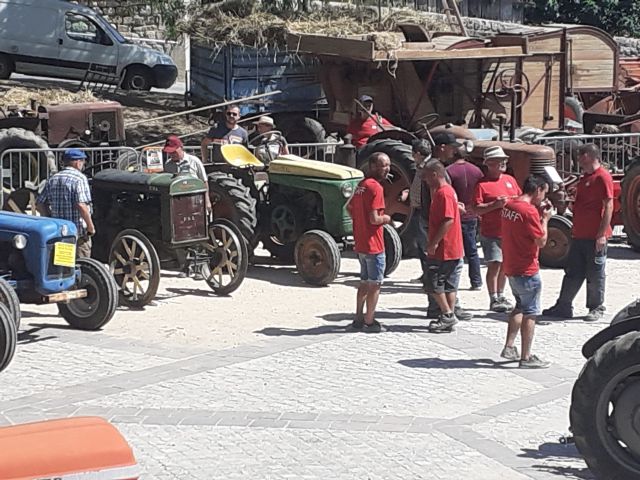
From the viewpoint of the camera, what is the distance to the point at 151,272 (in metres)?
12.0

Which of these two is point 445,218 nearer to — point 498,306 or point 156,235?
point 498,306

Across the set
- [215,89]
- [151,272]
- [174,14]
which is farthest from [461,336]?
[174,14]

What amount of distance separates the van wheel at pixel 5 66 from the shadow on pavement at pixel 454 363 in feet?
60.1

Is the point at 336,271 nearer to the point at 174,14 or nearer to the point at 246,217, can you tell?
the point at 246,217

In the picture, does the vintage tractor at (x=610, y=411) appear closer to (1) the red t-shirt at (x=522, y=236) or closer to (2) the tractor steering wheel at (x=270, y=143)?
(1) the red t-shirt at (x=522, y=236)

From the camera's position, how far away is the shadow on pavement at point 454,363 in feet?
32.9

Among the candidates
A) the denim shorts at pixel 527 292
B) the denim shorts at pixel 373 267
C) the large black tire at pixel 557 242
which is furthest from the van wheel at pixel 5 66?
the denim shorts at pixel 527 292

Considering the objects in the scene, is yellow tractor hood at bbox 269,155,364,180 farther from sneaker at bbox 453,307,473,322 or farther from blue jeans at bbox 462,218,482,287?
sneaker at bbox 453,307,473,322

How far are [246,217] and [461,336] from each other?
3.23 meters

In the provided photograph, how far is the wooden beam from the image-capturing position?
17266mm

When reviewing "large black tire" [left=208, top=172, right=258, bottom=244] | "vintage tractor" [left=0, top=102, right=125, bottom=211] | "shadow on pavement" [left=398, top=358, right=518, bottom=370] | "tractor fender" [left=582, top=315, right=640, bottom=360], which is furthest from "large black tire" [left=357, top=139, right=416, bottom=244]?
"tractor fender" [left=582, top=315, right=640, bottom=360]

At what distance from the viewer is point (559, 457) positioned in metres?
7.85

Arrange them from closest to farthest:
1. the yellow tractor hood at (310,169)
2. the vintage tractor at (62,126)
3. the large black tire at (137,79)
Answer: the yellow tractor hood at (310,169) → the vintage tractor at (62,126) → the large black tire at (137,79)

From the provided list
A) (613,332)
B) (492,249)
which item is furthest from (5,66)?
(613,332)
